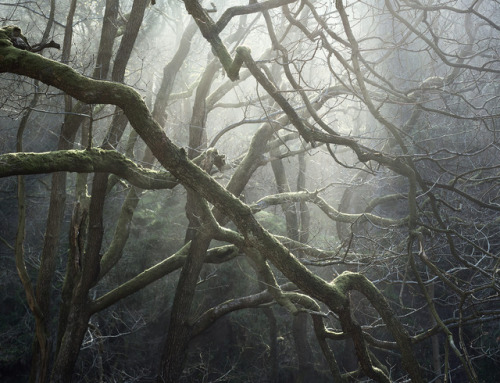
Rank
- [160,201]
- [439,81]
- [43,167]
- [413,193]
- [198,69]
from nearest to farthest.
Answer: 1. [43,167]
2. [413,193]
3. [439,81]
4. [160,201]
5. [198,69]

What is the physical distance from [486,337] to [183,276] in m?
7.08

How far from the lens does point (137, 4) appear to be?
5484mm

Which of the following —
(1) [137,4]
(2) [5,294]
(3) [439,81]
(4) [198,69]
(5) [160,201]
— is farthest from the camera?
(4) [198,69]

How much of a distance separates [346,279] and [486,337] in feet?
22.8

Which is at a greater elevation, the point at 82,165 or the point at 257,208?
the point at 82,165

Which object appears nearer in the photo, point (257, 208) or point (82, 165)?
point (82, 165)

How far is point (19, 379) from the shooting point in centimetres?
905

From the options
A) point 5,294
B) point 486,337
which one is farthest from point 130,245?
point 486,337

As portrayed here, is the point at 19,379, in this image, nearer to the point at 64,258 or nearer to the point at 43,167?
the point at 64,258

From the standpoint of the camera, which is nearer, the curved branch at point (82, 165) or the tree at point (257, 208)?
the curved branch at point (82, 165)

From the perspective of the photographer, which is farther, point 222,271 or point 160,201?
point 160,201

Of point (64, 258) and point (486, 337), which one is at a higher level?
point (64, 258)

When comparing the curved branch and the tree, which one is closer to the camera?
the curved branch

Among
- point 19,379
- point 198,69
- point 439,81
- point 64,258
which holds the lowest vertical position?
point 19,379
